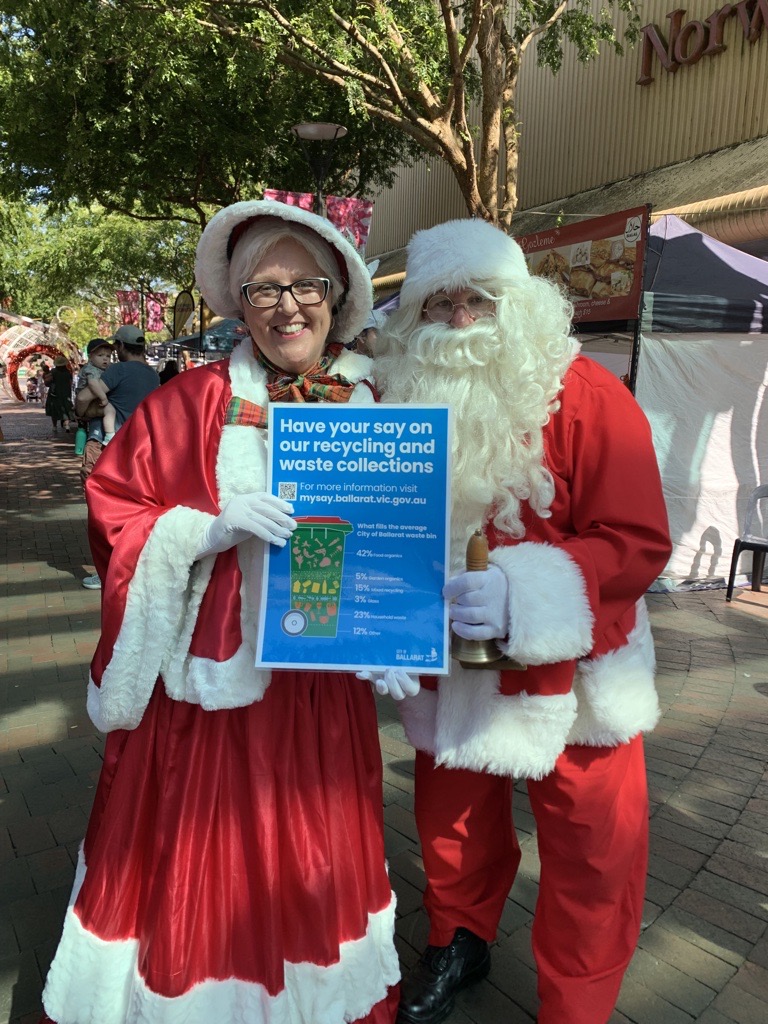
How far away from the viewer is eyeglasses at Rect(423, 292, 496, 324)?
6.08ft

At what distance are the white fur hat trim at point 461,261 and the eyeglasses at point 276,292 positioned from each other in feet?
0.80

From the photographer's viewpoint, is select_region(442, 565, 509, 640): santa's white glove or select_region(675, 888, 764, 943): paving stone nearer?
select_region(442, 565, 509, 640): santa's white glove

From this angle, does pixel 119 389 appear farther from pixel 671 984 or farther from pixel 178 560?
pixel 671 984

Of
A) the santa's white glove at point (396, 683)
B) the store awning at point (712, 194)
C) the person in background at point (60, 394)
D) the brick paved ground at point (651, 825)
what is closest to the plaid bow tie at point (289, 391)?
the santa's white glove at point (396, 683)

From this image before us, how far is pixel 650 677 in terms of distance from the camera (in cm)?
194

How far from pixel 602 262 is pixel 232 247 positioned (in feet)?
15.2

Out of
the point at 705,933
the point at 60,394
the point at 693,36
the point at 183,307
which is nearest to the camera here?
the point at 705,933

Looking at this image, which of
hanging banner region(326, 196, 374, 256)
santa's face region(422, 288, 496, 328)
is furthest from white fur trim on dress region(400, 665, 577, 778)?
hanging banner region(326, 196, 374, 256)

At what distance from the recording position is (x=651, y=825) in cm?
310

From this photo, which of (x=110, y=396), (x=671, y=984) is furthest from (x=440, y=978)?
(x=110, y=396)

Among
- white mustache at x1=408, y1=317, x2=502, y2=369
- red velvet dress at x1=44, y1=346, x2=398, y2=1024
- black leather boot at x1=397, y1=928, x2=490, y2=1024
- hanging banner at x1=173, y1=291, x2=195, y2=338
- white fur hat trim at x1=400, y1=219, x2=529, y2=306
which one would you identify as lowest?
black leather boot at x1=397, y1=928, x2=490, y2=1024

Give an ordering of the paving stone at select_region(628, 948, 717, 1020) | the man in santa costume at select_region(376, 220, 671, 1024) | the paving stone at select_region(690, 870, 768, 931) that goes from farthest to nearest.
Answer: the paving stone at select_region(690, 870, 768, 931), the paving stone at select_region(628, 948, 717, 1020), the man in santa costume at select_region(376, 220, 671, 1024)

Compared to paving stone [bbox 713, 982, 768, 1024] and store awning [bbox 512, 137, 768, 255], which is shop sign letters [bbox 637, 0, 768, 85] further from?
paving stone [bbox 713, 982, 768, 1024]

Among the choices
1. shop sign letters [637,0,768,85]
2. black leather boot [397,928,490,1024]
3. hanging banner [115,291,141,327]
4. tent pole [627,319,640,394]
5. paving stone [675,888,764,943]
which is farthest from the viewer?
hanging banner [115,291,141,327]
